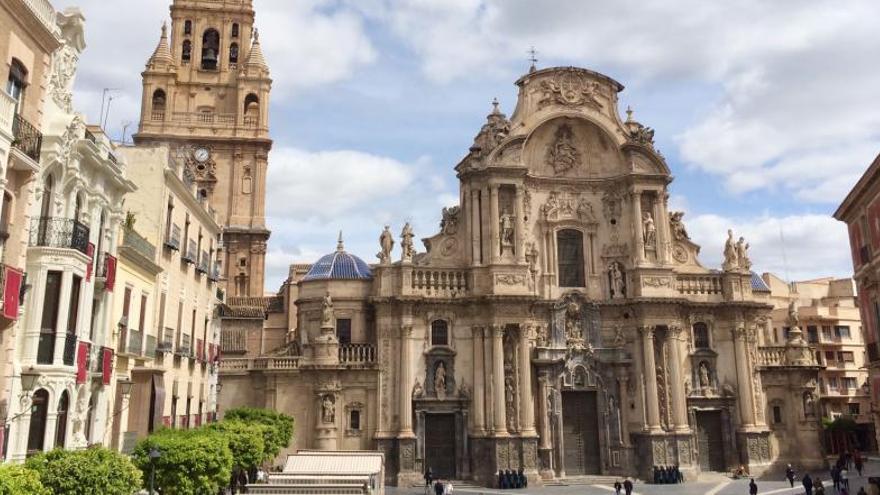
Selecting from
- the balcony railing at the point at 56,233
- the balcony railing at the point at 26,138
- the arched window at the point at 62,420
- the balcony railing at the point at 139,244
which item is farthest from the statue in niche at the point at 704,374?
the balcony railing at the point at 26,138

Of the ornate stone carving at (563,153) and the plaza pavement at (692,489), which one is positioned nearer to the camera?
the plaza pavement at (692,489)

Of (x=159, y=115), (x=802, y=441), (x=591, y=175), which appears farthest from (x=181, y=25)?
(x=802, y=441)

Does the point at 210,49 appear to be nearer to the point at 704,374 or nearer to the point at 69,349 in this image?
the point at 704,374

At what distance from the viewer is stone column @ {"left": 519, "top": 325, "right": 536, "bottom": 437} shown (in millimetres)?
38406

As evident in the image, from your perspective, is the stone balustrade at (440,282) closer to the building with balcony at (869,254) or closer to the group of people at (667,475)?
the group of people at (667,475)

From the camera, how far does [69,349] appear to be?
18.4m

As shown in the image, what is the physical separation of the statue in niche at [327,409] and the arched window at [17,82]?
78.0ft

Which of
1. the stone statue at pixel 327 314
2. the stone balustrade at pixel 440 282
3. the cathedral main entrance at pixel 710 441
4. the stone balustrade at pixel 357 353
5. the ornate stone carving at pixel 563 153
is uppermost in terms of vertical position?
the ornate stone carving at pixel 563 153

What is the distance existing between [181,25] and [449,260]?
111 ft

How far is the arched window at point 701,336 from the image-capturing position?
1672 inches

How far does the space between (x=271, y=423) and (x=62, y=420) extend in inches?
596

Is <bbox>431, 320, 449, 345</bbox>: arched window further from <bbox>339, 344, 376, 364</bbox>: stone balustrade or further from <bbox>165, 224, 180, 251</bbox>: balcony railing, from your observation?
<bbox>165, 224, 180, 251</bbox>: balcony railing

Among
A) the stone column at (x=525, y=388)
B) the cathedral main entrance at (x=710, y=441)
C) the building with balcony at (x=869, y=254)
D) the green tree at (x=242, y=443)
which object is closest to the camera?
the green tree at (x=242, y=443)

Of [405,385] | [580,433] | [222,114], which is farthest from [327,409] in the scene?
[222,114]
